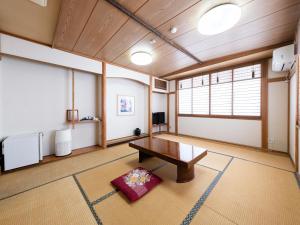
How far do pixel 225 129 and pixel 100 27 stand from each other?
4186 mm

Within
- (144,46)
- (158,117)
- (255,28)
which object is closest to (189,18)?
(144,46)

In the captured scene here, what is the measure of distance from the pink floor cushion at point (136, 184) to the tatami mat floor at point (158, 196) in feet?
0.22

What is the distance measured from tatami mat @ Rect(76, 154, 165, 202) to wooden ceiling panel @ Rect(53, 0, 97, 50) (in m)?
2.44

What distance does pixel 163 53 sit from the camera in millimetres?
2988

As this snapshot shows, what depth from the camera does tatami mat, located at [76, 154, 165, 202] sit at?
1.70 m

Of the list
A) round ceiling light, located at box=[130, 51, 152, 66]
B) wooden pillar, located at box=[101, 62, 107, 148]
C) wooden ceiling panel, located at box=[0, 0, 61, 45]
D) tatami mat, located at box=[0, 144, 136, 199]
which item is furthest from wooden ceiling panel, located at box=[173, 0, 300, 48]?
tatami mat, located at box=[0, 144, 136, 199]

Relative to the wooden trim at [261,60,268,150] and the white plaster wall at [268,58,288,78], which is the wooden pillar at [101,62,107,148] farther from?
the white plaster wall at [268,58,288,78]

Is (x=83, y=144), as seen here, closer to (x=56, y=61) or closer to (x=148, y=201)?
(x=56, y=61)

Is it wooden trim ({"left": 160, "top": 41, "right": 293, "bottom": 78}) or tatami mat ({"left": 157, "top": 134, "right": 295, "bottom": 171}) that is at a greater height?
wooden trim ({"left": 160, "top": 41, "right": 293, "bottom": 78})

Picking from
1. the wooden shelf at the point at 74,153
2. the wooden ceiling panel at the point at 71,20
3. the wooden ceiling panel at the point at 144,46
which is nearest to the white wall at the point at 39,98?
the wooden shelf at the point at 74,153

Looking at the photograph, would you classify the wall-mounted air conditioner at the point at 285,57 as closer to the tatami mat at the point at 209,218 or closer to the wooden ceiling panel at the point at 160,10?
the wooden ceiling panel at the point at 160,10

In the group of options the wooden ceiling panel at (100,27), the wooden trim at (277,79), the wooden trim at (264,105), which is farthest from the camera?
the wooden trim at (264,105)

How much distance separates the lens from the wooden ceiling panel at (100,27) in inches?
65.9

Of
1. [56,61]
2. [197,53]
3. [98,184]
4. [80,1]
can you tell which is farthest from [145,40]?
[98,184]
